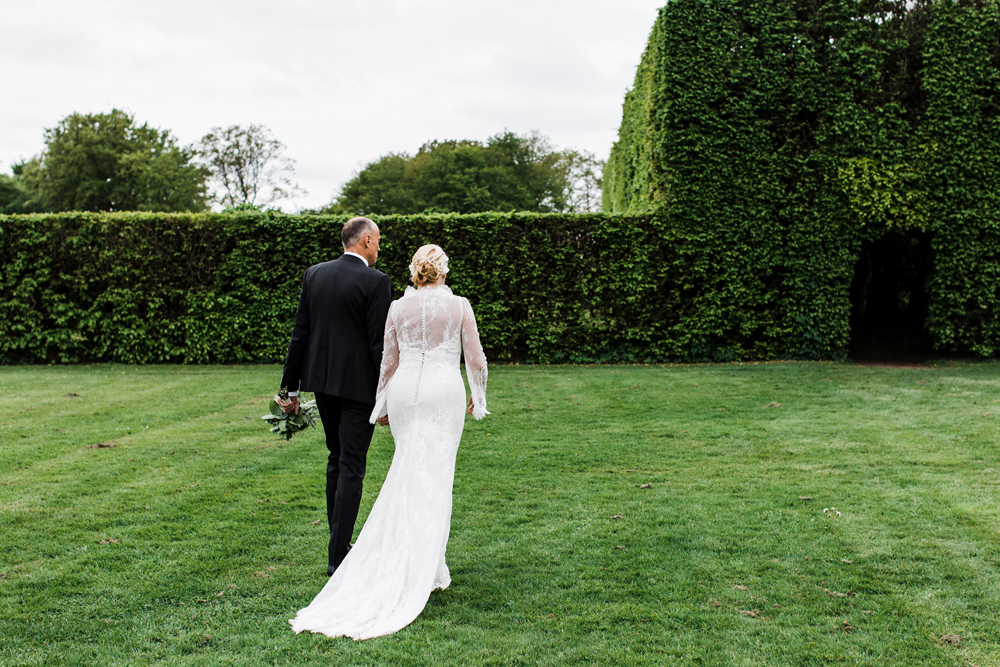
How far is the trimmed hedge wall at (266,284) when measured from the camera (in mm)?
15484

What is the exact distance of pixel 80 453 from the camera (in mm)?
7777

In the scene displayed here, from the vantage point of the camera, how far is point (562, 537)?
537 centimetres

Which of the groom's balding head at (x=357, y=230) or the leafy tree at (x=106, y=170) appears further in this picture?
the leafy tree at (x=106, y=170)

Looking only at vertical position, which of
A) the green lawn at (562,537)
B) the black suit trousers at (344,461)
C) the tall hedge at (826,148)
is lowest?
the green lawn at (562,537)

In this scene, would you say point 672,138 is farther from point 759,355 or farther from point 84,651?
point 84,651

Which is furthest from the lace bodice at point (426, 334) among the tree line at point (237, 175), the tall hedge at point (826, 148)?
the tree line at point (237, 175)

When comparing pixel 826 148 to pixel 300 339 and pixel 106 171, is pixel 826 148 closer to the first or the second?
pixel 300 339

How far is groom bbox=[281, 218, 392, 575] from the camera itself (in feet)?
15.2

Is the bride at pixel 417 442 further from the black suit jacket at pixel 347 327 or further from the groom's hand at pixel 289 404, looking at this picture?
the groom's hand at pixel 289 404

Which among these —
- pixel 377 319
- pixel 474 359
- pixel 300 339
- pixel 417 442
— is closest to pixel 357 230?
pixel 377 319

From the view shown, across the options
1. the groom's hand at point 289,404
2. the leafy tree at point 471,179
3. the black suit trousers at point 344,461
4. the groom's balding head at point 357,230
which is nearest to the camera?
the black suit trousers at point 344,461

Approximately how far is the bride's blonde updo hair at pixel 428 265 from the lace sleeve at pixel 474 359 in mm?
248

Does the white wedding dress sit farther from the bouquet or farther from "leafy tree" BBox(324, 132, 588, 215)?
"leafy tree" BBox(324, 132, 588, 215)

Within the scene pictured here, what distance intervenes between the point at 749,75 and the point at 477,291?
7.26m
